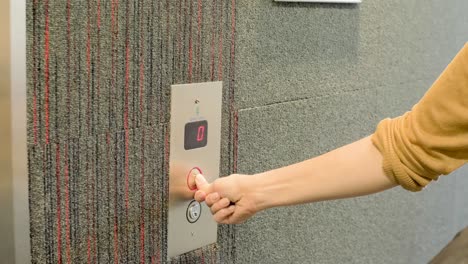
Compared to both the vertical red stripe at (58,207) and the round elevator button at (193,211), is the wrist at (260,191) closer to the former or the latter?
the round elevator button at (193,211)

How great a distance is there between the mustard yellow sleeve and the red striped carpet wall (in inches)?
10.5

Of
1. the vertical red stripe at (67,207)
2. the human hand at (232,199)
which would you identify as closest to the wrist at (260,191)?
the human hand at (232,199)

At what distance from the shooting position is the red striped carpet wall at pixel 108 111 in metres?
0.68

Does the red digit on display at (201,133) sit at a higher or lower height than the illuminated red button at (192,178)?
higher

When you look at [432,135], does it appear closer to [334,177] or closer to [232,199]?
[334,177]

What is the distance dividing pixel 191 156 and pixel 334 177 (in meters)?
0.21

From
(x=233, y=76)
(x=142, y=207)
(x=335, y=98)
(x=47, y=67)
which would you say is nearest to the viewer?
(x=47, y=67)

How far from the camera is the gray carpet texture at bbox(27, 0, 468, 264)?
0.70 meters

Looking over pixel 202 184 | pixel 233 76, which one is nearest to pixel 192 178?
pixel 202 184

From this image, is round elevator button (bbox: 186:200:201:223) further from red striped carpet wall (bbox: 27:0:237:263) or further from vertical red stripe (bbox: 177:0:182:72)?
vertical red stripe (bbox: 177:0:182:72)

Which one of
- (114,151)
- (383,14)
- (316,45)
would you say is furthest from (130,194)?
(383,14)

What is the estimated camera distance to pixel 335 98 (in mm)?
1126

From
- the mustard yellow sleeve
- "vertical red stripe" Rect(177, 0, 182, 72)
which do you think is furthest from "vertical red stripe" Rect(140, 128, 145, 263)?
the mustard yellow sleeve

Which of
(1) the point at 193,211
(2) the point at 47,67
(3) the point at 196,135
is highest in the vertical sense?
(2) the point at 47,67
